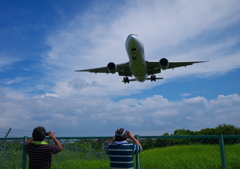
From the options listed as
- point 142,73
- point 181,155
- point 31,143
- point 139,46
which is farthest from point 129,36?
point 31,143

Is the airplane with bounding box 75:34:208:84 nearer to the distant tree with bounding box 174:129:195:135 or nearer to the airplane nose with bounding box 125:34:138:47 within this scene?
the airplane nose with bounding box 125:34:138:47

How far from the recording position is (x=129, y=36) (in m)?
21.8

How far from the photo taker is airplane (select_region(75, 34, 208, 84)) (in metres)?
21.5

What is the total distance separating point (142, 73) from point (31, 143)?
2164 centimetres

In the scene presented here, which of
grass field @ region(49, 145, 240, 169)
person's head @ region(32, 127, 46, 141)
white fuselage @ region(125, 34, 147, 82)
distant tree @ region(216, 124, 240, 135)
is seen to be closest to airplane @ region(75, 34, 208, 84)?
white fuselage @ region(125, 34, 147, 82)

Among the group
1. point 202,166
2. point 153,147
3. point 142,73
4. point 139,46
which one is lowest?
point 202,166

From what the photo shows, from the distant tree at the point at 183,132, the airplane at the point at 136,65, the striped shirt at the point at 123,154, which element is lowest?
the distant tree at the point at 183,132

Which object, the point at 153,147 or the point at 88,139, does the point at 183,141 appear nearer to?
the point at 153,147

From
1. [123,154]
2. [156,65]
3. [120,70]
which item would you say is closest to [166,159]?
[123,154]

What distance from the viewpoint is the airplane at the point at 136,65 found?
21484mm

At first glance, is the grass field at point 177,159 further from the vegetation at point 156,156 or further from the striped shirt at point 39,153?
the striped shirt at point 39,153

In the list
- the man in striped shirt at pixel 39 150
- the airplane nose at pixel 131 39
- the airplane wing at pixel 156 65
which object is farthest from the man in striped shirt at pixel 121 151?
the airplane wing at pixel 156 65

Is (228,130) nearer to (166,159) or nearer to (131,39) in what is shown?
(131,39)

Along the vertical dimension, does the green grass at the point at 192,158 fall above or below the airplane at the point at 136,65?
below
